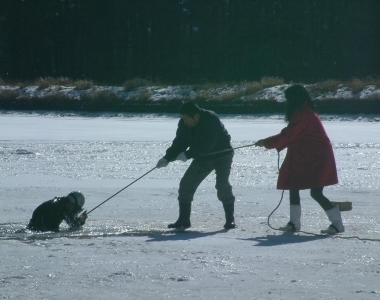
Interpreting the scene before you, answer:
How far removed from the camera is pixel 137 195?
396 inches

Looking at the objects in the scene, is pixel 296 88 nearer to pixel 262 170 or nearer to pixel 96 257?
pixel 96 257

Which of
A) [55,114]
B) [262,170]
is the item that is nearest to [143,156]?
[262,170]

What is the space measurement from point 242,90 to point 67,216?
2282 cm

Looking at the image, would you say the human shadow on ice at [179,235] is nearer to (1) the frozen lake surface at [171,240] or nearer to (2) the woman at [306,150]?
(1) the frozen lake surface at [171,240]

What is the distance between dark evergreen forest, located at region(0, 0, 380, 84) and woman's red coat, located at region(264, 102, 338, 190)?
1419 inches

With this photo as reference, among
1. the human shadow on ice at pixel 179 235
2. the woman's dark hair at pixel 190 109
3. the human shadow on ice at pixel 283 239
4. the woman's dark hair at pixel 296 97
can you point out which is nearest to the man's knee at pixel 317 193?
the human shadow on ice at pixel 283 239

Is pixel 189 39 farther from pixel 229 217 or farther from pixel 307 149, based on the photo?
pixel 307 149

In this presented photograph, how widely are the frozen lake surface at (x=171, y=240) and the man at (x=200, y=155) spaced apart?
9.5 inches

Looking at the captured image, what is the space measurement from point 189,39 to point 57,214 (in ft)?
134

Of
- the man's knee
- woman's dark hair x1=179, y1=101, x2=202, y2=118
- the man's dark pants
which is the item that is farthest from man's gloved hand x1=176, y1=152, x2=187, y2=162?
the man's knee

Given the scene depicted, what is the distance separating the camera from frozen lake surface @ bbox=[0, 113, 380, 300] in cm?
528

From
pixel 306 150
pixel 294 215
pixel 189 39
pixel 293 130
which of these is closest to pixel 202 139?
pixel 293 130

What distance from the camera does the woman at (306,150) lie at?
7.61 meters

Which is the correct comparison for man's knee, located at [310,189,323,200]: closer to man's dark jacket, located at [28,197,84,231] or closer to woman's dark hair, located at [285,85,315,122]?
woman's dark hair, located at [285,85,315,122]
